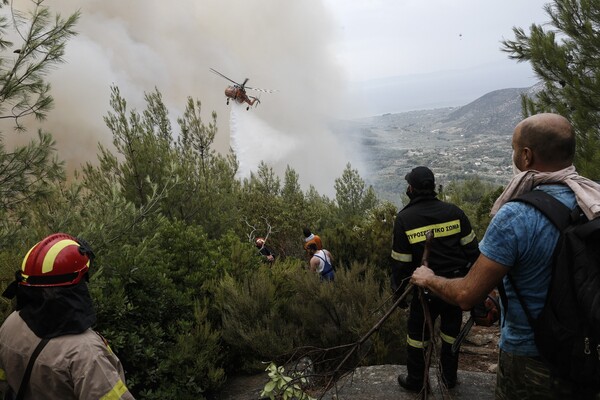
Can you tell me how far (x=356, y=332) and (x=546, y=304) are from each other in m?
3.03

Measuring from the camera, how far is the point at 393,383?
3.90 meters

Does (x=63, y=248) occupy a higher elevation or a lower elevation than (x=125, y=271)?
A: higher

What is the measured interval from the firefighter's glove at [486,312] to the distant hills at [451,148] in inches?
2757

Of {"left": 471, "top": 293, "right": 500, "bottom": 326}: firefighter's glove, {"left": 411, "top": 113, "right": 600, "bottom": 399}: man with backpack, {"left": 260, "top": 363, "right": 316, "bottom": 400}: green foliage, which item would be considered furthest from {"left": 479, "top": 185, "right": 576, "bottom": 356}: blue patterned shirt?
{"left": 260, "top": 363, "right": 316, "bottom": 400}: green foliage

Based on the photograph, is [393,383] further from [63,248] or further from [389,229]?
[389,229]

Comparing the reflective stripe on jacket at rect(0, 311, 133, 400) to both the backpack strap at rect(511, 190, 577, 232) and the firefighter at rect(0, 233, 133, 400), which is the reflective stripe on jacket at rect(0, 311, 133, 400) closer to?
the firefighter at rect(0, 233, 133, 400)

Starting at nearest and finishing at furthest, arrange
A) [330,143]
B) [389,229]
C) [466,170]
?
[389,229] → [466,170] → [330,143]

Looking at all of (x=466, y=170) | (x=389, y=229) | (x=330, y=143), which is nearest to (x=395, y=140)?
(x=330, y=143)

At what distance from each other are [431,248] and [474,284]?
5.20ft

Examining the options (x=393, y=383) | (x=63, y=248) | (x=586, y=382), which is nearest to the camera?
(x=586, y=382)

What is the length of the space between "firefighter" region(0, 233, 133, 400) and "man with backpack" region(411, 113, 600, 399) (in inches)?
58.5

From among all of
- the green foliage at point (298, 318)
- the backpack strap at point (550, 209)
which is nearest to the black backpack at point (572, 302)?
the backpack strap at point (550, 209)

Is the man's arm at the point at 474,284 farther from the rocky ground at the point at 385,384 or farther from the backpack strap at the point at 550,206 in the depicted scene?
the rocky ground at the point at 385,384

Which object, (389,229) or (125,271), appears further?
(389,229)
